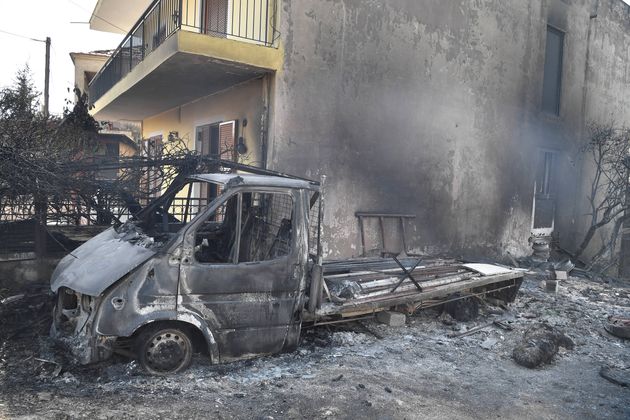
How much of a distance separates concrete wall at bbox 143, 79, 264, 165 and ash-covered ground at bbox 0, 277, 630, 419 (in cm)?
400

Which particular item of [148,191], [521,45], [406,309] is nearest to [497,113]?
[521,45]

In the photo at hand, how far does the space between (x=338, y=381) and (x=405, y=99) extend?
21.1 feet

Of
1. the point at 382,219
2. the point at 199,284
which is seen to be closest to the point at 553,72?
the point at 382,219

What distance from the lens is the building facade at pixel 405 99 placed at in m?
8.23

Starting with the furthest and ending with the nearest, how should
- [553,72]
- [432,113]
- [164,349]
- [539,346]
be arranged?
[553,72] → [432,113] → [539,346] → [164,349]

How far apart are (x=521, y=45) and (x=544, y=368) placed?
29.3 ft

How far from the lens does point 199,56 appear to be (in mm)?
7332

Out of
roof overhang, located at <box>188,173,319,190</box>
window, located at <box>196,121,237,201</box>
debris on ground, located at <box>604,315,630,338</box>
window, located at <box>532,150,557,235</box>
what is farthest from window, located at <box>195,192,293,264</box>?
window, located at <box>532,150,557,235</box>

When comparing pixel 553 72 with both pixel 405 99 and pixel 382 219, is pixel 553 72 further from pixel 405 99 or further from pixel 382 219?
pixel 382 219

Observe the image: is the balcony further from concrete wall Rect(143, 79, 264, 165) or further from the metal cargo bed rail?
the metal cargo bed rail

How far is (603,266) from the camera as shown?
39.8 feet

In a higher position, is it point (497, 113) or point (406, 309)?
point (497, 113)

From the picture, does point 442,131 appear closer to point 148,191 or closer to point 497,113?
point 497,113

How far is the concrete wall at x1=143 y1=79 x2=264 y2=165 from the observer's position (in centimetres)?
852
